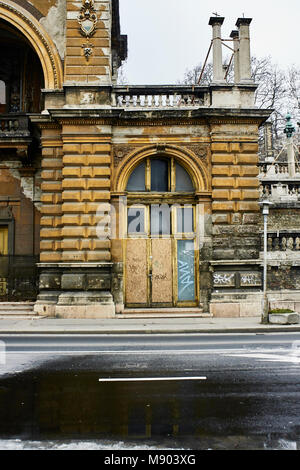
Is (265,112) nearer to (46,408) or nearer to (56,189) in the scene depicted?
(56,189)

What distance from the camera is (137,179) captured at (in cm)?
1788

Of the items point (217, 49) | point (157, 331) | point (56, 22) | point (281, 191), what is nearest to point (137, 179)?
point (217, 49)

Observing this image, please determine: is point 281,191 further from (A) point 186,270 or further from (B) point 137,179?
(B) point 137,179

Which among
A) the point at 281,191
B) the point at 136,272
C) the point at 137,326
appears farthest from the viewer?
the point at 281,191

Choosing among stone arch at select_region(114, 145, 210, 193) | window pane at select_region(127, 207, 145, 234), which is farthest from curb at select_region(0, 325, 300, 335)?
stone arch at select_region(114, 145, 210, 193)

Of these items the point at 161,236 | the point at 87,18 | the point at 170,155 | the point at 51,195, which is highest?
the point at 87,18

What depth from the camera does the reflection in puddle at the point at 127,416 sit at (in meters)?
4.78

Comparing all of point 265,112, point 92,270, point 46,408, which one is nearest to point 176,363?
point 46,408

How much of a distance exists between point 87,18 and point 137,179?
6619 millimetres

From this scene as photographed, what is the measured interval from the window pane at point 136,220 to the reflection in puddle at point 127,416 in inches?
412

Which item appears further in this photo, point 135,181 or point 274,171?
point 274,171

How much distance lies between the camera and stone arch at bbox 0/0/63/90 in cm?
1795

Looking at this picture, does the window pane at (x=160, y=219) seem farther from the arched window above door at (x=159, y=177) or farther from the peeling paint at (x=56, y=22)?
the peeling paint at (x=56, y=22)

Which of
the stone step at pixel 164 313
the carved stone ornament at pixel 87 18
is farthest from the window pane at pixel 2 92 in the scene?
the stone step at pixel 164 313
